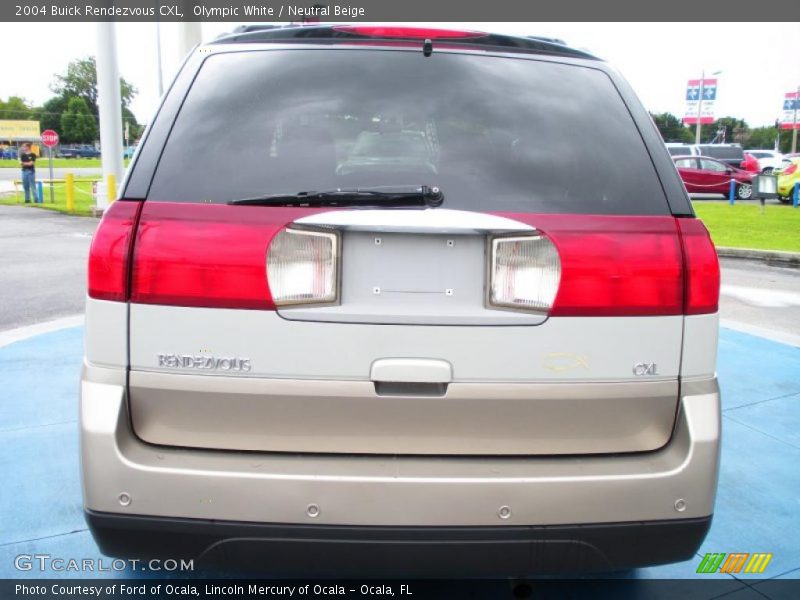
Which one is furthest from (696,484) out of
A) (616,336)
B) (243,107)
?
(243,107)

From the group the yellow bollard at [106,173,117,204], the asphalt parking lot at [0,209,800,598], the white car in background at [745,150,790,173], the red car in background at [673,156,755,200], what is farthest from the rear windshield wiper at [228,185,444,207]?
the white car in background at [745,150,790,173]

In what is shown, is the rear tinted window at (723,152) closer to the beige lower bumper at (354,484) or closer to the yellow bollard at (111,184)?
the yellow bollard at (111,184)

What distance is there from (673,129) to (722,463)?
351 ft

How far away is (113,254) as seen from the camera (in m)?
1.93

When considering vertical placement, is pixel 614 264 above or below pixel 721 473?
above

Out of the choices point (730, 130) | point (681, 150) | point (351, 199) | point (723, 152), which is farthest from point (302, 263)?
point (730, 130)

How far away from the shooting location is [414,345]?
6.24 ft

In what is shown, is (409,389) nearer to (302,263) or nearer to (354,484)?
(354,484)

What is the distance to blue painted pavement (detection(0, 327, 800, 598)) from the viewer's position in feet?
9.60

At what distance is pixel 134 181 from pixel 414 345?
873 millimetres

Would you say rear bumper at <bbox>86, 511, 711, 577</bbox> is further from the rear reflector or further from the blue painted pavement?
the blue painted pavement

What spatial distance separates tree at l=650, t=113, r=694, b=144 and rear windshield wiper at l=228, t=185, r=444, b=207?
336 ft

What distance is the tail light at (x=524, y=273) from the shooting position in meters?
1.93

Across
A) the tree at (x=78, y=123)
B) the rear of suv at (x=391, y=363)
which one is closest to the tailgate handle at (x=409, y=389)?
the rear of suv at (x=391, y=363)
